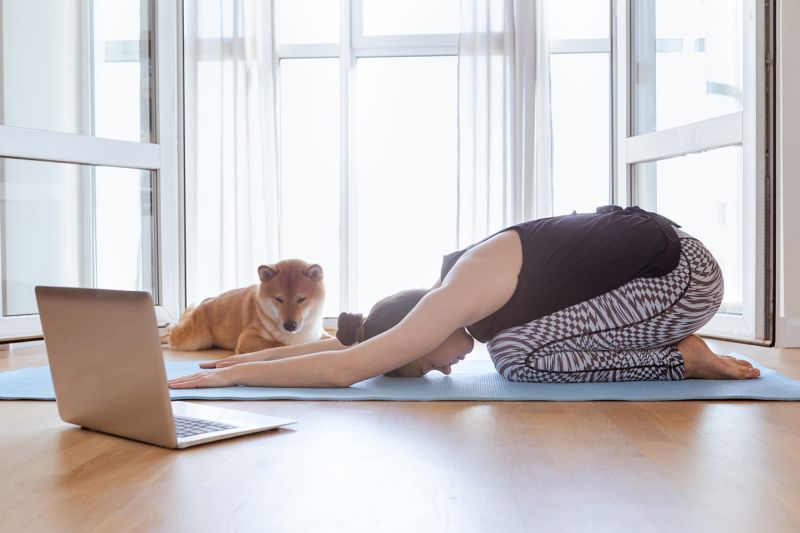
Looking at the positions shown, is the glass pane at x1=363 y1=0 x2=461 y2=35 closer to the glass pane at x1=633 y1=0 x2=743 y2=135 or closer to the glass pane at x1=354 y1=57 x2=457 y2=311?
the glass pane at x1=354 y1=57 x2=457 y2=311

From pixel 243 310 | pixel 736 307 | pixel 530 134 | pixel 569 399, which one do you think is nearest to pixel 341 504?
pixel 569 399

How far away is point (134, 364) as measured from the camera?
4.63 feet

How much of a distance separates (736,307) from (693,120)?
845 millimetres

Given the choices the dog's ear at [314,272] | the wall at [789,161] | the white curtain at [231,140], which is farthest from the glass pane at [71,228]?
the wall at [789,161]

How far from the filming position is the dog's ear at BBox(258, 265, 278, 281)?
3174 mm

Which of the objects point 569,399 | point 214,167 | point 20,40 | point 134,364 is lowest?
point 569,399

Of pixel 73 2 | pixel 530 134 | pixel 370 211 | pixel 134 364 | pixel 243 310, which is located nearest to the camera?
pixel 134 364

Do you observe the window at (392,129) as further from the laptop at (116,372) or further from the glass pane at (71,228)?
the laptop at (116,372)

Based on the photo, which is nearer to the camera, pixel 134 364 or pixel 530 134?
pixel 134 364

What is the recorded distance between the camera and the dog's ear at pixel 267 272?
3174mm

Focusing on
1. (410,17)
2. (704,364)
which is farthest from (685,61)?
(704,364)

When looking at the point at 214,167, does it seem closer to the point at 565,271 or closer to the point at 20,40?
the point at 20,40

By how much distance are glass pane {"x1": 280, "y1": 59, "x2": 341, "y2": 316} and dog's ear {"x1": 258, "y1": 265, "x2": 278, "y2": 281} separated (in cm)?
159

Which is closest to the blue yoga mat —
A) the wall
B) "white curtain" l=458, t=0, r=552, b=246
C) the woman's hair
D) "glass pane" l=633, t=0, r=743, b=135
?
the woman's hair
